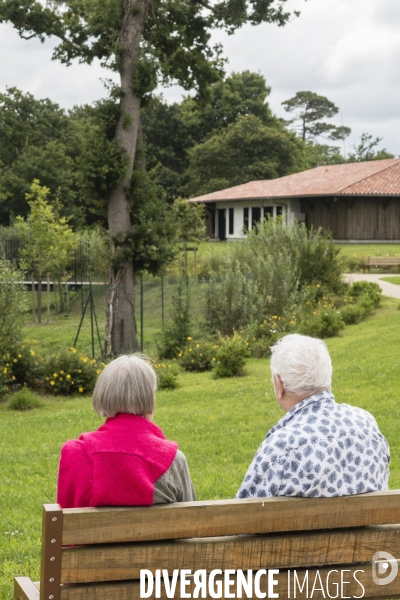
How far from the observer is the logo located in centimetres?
314

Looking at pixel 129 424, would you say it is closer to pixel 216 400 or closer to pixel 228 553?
pixel 228 553

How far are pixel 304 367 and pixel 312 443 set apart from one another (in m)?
0.34

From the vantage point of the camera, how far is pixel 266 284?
22375mm

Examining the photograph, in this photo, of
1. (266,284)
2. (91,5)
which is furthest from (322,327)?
(91,5)

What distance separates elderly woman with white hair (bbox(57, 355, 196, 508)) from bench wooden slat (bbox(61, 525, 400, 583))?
255 mm

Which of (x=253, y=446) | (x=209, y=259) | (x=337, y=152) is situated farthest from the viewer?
Answer: (x=337, y=152)

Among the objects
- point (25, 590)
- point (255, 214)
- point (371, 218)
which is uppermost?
point (255, 214)

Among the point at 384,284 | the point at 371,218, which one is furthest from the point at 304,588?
the point at 371,218

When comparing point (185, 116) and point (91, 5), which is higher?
point (185, 116)

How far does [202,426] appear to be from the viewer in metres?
10.8

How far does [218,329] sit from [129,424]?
59.6 ft

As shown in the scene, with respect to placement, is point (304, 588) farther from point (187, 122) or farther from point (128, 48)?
point (187, 122)

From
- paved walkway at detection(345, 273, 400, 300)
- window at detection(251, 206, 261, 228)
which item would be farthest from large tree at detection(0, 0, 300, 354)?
window at detection(251, 206, 261, 228)

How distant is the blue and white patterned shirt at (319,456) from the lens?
124 inches
